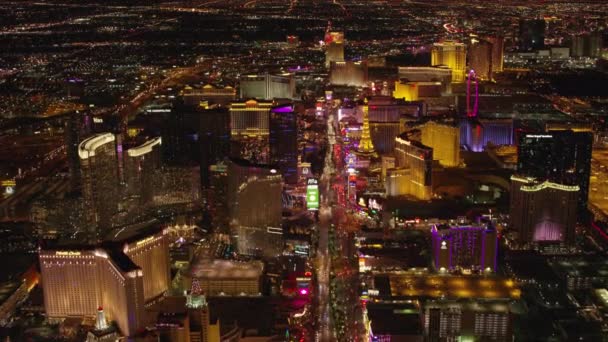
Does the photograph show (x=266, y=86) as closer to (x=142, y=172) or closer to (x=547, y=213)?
(x=142, y=172)

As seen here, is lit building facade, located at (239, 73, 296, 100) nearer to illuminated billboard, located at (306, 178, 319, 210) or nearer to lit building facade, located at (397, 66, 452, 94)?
lit building facade, located at (397, 66, 452, 94)

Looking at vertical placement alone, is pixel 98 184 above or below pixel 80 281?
above

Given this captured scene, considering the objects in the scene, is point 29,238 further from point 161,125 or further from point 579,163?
point 579,163

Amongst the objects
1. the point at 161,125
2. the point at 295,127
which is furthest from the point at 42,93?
the point at 295,127

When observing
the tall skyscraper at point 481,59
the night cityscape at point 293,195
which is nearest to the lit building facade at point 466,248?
the night cityscape at point 293,195

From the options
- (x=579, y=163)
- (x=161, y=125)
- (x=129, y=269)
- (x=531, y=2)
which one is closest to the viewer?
(x=129, y=269)

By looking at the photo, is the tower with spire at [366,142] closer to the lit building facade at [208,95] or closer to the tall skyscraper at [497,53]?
the lit building facade at [208,95]

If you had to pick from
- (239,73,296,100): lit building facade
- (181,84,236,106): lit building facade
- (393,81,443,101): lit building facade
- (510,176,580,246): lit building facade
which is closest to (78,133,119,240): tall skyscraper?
(510,176,580,246): lit building facade

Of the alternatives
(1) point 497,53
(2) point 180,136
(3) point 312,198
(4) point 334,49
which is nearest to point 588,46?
(1) point 497,53
